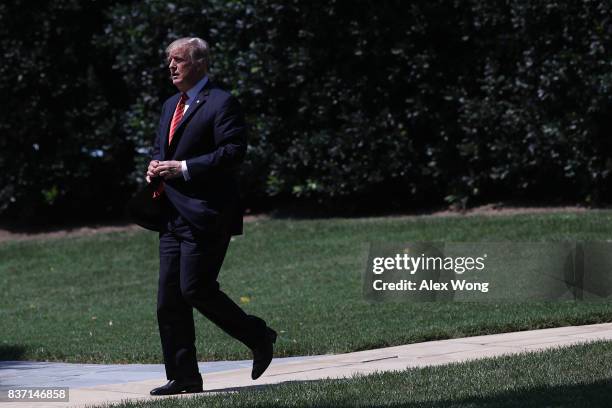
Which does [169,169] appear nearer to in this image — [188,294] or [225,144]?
[225,144]

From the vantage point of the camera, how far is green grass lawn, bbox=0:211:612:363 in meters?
8.82

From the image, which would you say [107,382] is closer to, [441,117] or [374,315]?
[374,315]

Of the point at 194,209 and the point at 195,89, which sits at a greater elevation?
the point at 195,89

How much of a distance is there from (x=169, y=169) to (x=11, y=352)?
11.4ft

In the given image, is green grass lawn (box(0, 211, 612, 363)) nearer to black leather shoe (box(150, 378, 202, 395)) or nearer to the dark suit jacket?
black leather shoe (box(150, 378, 202, 395))

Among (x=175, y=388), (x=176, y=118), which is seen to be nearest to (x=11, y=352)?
(x=175, y=388)

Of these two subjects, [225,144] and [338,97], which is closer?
[225,144]

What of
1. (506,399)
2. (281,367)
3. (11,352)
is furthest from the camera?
(11,352)

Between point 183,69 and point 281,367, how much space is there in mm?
2172

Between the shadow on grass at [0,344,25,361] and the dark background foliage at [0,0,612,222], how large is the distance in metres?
6.28

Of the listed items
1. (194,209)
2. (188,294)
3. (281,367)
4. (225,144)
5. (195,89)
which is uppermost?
(195,89)

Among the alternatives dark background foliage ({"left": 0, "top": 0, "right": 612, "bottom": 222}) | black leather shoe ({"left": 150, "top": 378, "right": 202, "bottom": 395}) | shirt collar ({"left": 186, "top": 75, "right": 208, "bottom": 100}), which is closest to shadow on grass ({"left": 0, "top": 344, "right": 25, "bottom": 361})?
black leather shoe ({"left": 150, "top": 378, "right": 202, "bottom": 395})

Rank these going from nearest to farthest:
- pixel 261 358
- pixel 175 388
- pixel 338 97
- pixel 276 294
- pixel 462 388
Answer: pixel 462 388 < pixel 175 388 < pixel 261 358 < pixel 276 294 < pixel 338 97

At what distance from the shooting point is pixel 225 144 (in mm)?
6371
